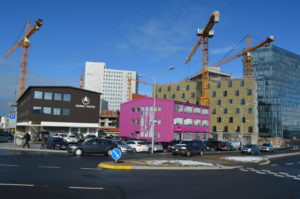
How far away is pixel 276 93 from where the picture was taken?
118688 millimetres

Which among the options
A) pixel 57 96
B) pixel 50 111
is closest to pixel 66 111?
pixel 50 111

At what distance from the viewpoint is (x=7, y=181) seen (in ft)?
33.8

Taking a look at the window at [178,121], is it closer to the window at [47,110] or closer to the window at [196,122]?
the window at [196,122]

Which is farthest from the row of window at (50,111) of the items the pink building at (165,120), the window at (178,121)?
the window at (178,121)

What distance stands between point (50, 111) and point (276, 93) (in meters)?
96.8

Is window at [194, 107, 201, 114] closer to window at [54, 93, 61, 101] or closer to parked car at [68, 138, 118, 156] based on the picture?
window at [54, 93, 61, 101]

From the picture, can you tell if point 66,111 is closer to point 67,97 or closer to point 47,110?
point 67,97

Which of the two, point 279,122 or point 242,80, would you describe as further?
point 279,122

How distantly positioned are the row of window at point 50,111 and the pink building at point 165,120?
48.7ft

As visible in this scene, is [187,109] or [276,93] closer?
[187,109]

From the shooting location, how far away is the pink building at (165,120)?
60062 mm

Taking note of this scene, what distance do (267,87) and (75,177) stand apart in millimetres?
120833

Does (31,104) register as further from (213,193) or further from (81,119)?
(213,193)

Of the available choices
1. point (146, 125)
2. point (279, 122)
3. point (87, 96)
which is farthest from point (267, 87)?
point (87, 96)
